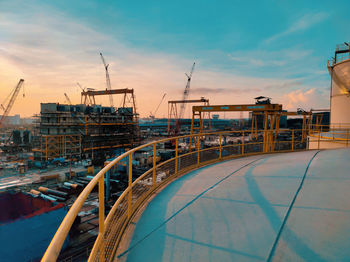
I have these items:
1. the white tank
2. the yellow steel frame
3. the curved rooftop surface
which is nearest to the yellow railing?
the white tank

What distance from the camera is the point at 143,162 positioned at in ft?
95.5

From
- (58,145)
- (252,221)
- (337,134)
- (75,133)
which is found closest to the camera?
(252,221)

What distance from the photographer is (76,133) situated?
36.1 metres

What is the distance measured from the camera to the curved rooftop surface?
2.28 metres

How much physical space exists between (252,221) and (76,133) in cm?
3793

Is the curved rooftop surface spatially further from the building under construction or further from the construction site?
the building under construction

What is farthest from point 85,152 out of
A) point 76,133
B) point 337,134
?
point 337,134

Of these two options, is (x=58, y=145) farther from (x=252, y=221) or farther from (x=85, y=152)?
(x=252, y=221)

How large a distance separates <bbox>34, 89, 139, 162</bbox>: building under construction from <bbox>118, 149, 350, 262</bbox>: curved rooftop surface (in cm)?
3135

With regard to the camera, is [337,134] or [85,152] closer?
[337,134]

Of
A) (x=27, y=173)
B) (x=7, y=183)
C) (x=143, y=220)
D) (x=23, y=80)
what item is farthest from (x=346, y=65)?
(x=23, y=80)

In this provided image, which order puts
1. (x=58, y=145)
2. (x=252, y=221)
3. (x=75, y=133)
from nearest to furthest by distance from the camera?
(x=252, y=221) < (x=58, y=145) < (x=75, y=133)

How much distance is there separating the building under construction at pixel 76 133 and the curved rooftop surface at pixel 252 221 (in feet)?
103

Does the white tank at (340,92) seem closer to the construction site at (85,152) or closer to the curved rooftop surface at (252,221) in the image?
the construction site at (85,152)
